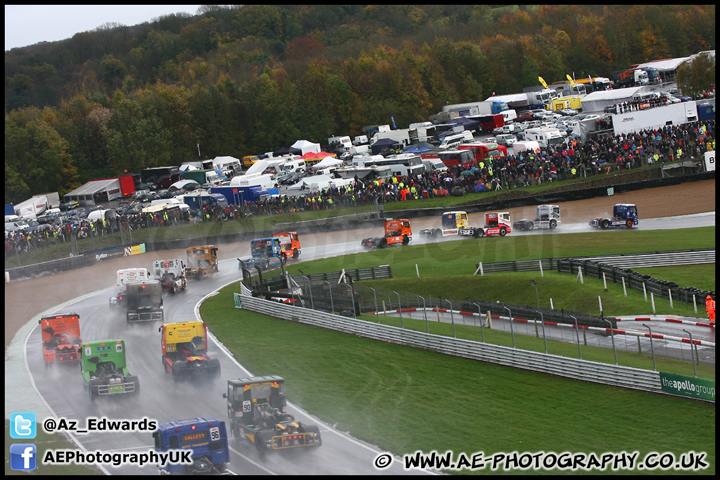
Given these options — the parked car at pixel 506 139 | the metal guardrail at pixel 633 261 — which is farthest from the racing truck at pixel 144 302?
the parked car at pixel 506 139

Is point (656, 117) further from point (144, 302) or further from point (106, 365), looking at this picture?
point (106, 365)

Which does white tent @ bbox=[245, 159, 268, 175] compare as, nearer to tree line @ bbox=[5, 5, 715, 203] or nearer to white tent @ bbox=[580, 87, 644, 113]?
tree line @ bbox=[5, 5, 715, 203]

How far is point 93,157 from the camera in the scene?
100312 mm

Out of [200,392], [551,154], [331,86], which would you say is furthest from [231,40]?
[200,392]

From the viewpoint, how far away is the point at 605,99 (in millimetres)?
96750

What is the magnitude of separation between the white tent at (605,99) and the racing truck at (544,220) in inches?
1858

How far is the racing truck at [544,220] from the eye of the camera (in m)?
52.7

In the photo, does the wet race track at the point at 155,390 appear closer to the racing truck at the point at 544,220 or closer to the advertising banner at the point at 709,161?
the racing truck at the point at 544,220

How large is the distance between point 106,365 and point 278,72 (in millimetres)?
98466

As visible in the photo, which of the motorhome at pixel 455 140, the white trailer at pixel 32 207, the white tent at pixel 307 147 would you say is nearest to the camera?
the white trailer at pixel 32 207

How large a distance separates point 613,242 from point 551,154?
21.7m

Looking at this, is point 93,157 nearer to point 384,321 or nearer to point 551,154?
point 551,154

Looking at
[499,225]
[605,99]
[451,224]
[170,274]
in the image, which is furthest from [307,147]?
[170,274]

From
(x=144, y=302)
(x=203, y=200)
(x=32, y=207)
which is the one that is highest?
(x=203, y=200)
